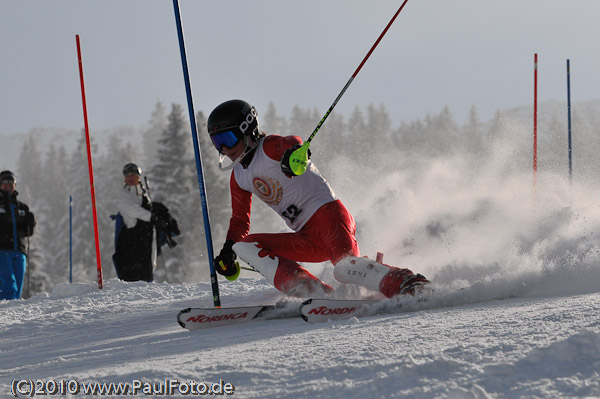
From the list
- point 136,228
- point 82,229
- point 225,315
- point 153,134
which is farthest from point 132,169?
point 153,134

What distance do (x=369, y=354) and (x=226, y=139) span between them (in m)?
2.31

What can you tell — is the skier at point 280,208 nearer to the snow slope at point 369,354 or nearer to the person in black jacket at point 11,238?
the snow slope at point 369,354

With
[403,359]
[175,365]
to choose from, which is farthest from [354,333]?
[175,365]

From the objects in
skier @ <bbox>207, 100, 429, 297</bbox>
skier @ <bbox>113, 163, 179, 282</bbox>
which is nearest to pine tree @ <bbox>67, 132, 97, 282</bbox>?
skier @ <bbox>113, 163, 179, 282</bbox>

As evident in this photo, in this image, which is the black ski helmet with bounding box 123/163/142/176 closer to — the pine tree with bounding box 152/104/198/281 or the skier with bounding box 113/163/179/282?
the skier with bounding box 113/163/179/282

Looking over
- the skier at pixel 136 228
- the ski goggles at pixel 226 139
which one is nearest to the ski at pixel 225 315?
the ski goggles at pixel 226 139

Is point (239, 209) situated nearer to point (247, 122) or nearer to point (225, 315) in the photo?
point (247, 122)

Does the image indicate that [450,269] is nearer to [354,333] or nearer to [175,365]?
[354,333]

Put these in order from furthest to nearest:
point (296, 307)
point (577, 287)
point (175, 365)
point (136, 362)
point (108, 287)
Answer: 1. point (108, 287)
2. point (296, 307)
3. point (577, 287)
4. point (136, 362)
5. point (175, 365)

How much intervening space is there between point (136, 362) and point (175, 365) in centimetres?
34

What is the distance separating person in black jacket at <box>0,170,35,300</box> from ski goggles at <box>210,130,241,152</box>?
13.3 ft

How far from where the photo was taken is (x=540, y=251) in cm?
374

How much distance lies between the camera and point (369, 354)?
190 cm

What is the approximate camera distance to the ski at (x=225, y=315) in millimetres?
3314
